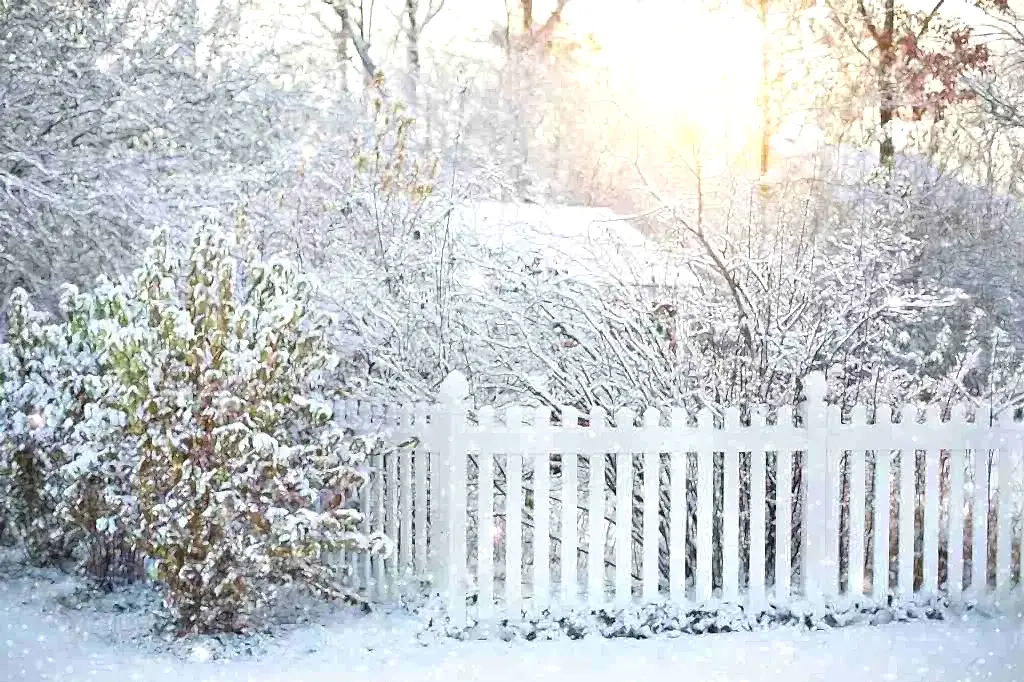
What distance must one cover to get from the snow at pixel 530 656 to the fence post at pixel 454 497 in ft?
0.75

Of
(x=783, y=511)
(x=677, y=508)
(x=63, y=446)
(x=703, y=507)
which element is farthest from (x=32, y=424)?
(x=783, y=511)

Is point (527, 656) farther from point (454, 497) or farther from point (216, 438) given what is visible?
point (216, 438)

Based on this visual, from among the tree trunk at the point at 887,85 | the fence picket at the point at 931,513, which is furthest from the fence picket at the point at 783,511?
the tree trunk at the point at 887,85

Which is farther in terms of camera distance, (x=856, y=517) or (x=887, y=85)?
(x=887, y=85)

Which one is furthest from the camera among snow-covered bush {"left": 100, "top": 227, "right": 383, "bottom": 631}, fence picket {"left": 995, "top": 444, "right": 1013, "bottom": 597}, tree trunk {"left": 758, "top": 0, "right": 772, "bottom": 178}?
tree trunk {"left": 758, "top": 0, "right": 772, "bottom": 178}

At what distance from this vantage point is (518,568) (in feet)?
20.2

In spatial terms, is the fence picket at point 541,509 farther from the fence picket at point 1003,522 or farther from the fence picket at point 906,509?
the fence picket at point 1003,522

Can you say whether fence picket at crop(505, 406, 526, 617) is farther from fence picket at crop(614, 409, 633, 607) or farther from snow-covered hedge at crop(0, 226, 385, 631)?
snow-covered hedge at crop(0, 226, 385, 631)

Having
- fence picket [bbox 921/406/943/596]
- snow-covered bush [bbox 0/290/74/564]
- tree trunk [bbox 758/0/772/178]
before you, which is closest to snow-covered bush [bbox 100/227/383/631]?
snow-covered bush [bbox 0/290/74/564]

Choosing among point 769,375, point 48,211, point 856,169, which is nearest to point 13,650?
point 48,211

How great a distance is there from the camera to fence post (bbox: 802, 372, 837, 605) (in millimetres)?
6371

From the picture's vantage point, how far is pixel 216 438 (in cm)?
586

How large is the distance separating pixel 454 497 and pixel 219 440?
1.20 metres

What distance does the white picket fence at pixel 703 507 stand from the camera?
241 inches
